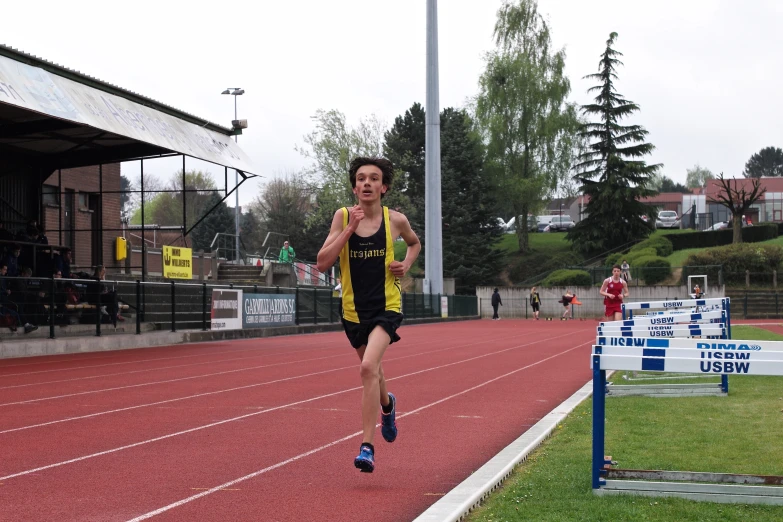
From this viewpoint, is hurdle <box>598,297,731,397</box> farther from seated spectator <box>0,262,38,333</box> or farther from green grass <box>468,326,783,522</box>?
seated spectator <box>0,262,38,333</box>

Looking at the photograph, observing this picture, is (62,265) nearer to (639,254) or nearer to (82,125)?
(82,125)

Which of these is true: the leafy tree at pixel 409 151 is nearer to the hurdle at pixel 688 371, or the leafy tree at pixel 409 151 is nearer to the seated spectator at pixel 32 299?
the seated spectator at pixel 32 299

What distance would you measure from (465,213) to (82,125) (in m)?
49.4

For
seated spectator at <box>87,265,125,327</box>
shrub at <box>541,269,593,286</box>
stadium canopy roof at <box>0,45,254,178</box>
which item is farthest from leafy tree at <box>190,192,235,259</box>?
seated spectator at <box>87,265,125,327</box>

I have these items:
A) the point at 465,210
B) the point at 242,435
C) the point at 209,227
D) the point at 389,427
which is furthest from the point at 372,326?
the point at 209,227

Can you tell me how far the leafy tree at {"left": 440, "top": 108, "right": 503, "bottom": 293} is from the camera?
2675 inches

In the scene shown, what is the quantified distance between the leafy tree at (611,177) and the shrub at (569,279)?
9.58 m

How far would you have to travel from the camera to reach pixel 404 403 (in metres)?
11.3

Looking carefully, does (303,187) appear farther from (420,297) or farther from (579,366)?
(579,366)

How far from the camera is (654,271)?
55.4 metres

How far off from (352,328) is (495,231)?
6418 centimetres

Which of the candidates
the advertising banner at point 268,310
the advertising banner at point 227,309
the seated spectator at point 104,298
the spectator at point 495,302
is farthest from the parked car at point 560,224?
the seated spectator at point 104,298

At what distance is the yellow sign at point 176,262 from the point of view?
90.1ft

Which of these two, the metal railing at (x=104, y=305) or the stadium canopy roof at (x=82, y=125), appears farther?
the metal railing at (x=104, y=305)
